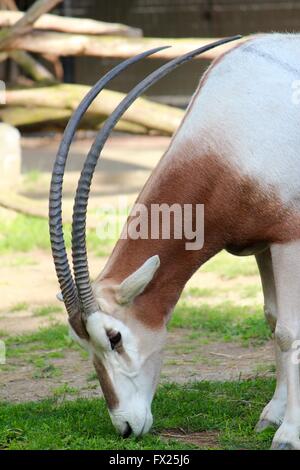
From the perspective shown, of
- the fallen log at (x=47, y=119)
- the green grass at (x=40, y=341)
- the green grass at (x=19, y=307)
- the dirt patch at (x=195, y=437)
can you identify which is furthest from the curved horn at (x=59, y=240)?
the fallen log at (x=47, y=119)

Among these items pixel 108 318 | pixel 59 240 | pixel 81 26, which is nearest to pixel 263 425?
pixel 108 318

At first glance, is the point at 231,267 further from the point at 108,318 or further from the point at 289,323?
the point at 108,318

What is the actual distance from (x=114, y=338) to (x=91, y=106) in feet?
16.6

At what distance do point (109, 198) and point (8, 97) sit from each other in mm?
1249

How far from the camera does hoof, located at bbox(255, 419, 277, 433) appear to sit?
4.24m

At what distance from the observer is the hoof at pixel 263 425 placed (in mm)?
4242

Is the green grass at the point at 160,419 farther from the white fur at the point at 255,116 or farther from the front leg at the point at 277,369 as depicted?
the white fur at the point at 255,116

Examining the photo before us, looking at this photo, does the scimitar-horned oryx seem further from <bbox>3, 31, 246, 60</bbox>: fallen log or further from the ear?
<bbox>3, 31, 246, 60</bbox>: fallen log

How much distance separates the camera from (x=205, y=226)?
13.3 feet

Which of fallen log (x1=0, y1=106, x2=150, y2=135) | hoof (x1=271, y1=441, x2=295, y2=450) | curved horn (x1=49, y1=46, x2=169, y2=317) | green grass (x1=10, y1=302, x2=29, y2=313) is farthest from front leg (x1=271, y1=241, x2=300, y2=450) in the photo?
fallen log (x1=0, y1=106, x2=150, y2=135)

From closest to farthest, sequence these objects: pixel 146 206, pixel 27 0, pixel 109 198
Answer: pixel 146 206 → pixel 109 198 → pixel 27 0

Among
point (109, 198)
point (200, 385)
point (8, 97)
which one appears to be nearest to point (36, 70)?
point (8, 97)
